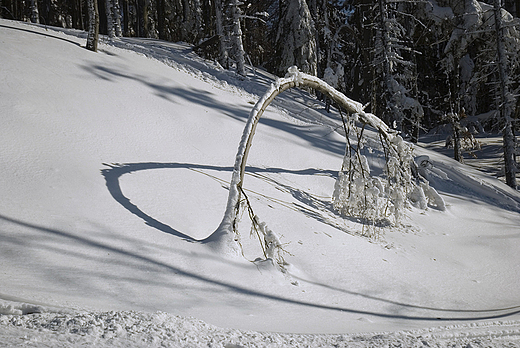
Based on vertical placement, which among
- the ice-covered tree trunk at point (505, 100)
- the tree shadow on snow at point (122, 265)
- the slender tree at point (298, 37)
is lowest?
the tree shadow on snow at point (122, 265)

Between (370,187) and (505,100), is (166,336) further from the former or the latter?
(505,100)

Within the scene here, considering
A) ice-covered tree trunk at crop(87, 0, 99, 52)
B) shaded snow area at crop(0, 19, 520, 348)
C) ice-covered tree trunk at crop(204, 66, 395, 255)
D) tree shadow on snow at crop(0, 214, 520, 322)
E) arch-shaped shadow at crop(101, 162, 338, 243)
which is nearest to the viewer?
shaded snow area at crop(0, 19, 520, 348)

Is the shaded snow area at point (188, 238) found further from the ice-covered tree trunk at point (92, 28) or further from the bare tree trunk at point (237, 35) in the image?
the bare tree trunk at point (237, 35)

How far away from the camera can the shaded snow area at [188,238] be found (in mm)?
3332

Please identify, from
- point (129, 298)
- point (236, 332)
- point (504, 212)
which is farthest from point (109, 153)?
point (504, 212)

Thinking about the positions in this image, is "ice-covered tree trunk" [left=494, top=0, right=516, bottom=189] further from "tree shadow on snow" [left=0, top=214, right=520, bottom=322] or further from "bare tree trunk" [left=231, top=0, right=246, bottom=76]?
"tree shadow on snow" [left=0, top=214, right=520, bottom=322]

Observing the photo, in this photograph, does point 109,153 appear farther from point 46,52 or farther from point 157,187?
point 46,52

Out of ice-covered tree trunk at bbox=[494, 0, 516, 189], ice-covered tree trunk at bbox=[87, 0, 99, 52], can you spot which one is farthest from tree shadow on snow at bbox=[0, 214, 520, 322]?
ice-covered tree trunk at bbox=[494, 0, 516, 189]

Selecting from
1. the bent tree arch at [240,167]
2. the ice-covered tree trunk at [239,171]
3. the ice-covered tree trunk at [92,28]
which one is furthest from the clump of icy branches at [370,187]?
the ice-covered tree trunk at [92,28]

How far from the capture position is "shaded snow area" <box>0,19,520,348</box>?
333cm

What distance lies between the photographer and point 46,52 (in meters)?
8.77

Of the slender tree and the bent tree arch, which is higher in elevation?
the slender tree

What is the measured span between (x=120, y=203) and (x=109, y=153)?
1391 millimetres

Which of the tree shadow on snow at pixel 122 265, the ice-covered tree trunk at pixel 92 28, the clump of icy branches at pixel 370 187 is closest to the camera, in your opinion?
the tree shadow on snow at pixel 122 265
